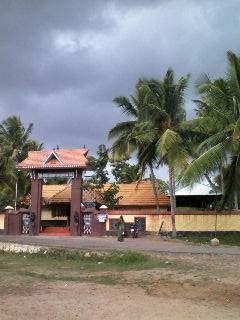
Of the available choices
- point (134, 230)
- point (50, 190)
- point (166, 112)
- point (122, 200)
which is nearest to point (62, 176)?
point (134, 230)

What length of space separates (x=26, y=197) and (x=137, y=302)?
3717 cm

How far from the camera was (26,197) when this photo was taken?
46719 millimetres

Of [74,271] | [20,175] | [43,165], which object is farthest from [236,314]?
[20,175]

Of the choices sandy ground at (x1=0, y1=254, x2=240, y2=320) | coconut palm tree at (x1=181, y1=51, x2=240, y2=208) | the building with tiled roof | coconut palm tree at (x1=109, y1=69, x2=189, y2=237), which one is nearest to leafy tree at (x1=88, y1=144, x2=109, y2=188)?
the building with tiled roof

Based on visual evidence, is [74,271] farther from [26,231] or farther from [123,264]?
[26,231]

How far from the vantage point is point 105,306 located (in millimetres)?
10141

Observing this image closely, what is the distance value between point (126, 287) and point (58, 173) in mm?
22104

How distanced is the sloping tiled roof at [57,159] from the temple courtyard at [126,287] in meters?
13.7

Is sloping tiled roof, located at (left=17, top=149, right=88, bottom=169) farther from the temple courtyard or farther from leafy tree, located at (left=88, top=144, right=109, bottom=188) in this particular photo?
the temple courtyard

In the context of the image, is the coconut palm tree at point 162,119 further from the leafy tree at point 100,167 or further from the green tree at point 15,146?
the green tree at point 15,146

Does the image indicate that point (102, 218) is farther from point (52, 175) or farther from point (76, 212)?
point (52, 175)

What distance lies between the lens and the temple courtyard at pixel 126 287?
968cm

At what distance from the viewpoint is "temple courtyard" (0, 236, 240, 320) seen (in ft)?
31.8

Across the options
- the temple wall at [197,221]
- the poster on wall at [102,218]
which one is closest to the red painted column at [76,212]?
the poster on wall at [102,218]
